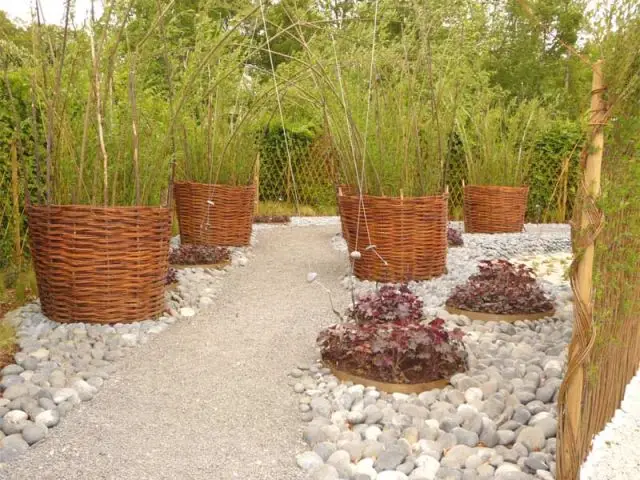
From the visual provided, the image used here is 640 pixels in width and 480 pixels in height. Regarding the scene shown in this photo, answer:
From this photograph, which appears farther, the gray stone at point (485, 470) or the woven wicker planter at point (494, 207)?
the woven wicker planter at point (494, 207)

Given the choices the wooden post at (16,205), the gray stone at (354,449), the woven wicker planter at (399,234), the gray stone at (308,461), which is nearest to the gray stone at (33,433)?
the gray stone at (308,461)

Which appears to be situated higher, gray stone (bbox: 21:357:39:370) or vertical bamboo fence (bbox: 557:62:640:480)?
vertical bamboo fence (bbox: 557:62:640:480)

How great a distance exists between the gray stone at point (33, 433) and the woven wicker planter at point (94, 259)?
1.16m

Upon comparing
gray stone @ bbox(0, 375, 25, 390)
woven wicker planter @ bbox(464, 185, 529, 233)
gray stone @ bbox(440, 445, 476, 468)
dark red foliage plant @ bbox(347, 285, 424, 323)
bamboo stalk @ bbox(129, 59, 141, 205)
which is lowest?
gray stone @ bbox(440, 445, 476, 468)

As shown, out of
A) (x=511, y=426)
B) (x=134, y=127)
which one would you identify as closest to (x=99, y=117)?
(x=134, y=127)

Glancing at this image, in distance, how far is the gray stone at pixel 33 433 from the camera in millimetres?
2074

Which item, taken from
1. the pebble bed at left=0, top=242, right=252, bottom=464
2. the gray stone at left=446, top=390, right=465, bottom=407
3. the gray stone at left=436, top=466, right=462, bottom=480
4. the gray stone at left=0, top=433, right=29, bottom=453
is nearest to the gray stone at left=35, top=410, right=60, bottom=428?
the pebble bed at left=0, top=242, right=252, bottom=464

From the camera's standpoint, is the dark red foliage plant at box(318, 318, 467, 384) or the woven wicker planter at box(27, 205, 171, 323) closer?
the dark red foliage plant at box(318, 318, 467, 384)

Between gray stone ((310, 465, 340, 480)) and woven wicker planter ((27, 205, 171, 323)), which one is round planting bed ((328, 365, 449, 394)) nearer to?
gray stone ((310, 465, 340, 480))

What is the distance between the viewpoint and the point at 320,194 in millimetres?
9891

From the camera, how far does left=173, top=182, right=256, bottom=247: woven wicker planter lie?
5449 mm

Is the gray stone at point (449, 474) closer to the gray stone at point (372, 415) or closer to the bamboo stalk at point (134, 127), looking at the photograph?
the gray stone at point (372, 415)

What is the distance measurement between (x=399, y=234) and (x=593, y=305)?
2.56 meters

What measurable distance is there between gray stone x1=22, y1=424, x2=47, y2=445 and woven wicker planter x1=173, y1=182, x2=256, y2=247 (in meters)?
3.31
